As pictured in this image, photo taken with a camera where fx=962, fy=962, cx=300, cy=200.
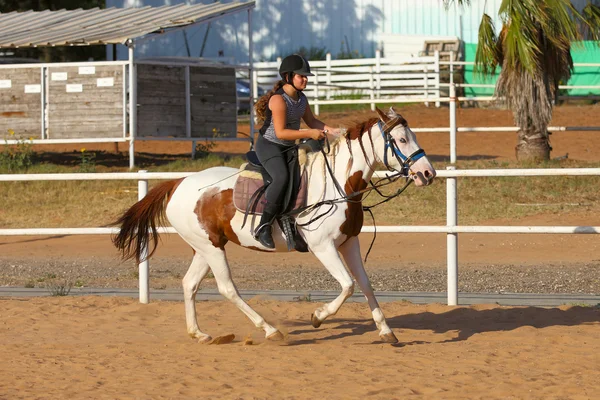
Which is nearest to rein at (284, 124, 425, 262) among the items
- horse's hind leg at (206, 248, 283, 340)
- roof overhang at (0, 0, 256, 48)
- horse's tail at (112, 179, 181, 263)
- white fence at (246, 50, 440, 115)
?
horse's hind leg at (206, 248, 283, 340)

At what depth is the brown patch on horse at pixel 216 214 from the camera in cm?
812

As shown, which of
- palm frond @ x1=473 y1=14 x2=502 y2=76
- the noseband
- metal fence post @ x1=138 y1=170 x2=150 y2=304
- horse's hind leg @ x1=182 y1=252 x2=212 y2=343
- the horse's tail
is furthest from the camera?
palm frond @ x1=473 y1=14 x2=502 y2=76

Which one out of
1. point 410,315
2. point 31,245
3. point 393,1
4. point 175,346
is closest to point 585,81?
point 393,1

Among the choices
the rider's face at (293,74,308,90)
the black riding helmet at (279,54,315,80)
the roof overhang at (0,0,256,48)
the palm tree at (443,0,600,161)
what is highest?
the roof overhang at (0,0,256,48)

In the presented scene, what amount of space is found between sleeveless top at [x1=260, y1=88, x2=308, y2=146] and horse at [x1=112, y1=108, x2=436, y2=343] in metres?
0.29

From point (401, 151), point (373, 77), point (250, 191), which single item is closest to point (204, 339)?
point (250, 191)

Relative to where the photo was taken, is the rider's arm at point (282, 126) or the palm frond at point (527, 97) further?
the palm frond at point (527, 97)

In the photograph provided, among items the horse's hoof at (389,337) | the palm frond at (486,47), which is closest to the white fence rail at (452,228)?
the horse's hoof at (389,337)

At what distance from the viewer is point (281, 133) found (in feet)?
25.1

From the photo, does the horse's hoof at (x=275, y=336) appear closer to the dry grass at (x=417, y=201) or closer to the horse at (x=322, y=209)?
the horse at (x=322, y=209)

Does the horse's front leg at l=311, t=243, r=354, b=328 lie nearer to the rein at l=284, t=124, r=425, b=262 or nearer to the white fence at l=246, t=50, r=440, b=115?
the rein at l=284, t=124, r=425, b=262

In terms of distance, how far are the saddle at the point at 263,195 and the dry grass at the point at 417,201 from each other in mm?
8293

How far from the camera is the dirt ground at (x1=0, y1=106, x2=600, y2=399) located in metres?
6.30

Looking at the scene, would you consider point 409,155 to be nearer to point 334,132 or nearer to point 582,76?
point 334,132
